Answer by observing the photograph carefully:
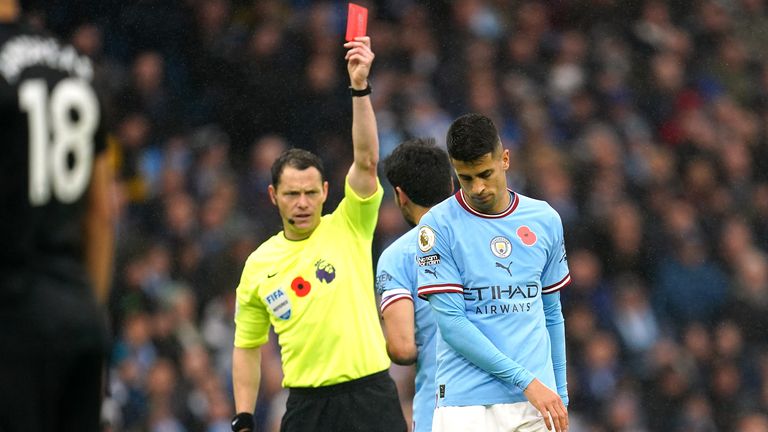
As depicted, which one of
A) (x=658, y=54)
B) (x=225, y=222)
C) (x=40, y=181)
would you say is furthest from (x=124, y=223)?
(x=40, y=181)

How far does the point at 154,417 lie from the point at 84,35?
4508 mm

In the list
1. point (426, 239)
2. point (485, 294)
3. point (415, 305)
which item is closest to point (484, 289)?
point (485, 294)

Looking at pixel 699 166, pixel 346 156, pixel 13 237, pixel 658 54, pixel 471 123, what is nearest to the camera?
pixel 13 237

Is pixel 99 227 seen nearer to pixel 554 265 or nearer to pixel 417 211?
pixel 554 265

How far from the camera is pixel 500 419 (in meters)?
5.25

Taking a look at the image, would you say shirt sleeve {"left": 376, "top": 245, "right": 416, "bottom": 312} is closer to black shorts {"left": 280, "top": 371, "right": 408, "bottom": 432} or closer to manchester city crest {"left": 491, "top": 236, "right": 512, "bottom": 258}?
black shorts {"left": 280, "top": 371, "right": 408, "bottom": 432}

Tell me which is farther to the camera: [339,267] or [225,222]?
[225,222]

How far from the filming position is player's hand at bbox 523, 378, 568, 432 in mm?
5059

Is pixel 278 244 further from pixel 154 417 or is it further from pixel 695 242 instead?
pixel 695 242

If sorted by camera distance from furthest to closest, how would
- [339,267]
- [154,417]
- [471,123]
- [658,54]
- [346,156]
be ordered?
[658,54] < [346,156] < [154,417] < [339,267] < [471,123]

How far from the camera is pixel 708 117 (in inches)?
569

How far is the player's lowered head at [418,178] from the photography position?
243 inches

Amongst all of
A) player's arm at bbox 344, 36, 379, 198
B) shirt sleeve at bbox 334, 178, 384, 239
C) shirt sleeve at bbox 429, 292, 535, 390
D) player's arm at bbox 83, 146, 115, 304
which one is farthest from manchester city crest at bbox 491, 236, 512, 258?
player's arm at bbox 83, 146, 115, 304

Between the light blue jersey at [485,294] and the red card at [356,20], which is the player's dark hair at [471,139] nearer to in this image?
the light blue jersey at [485,294]
